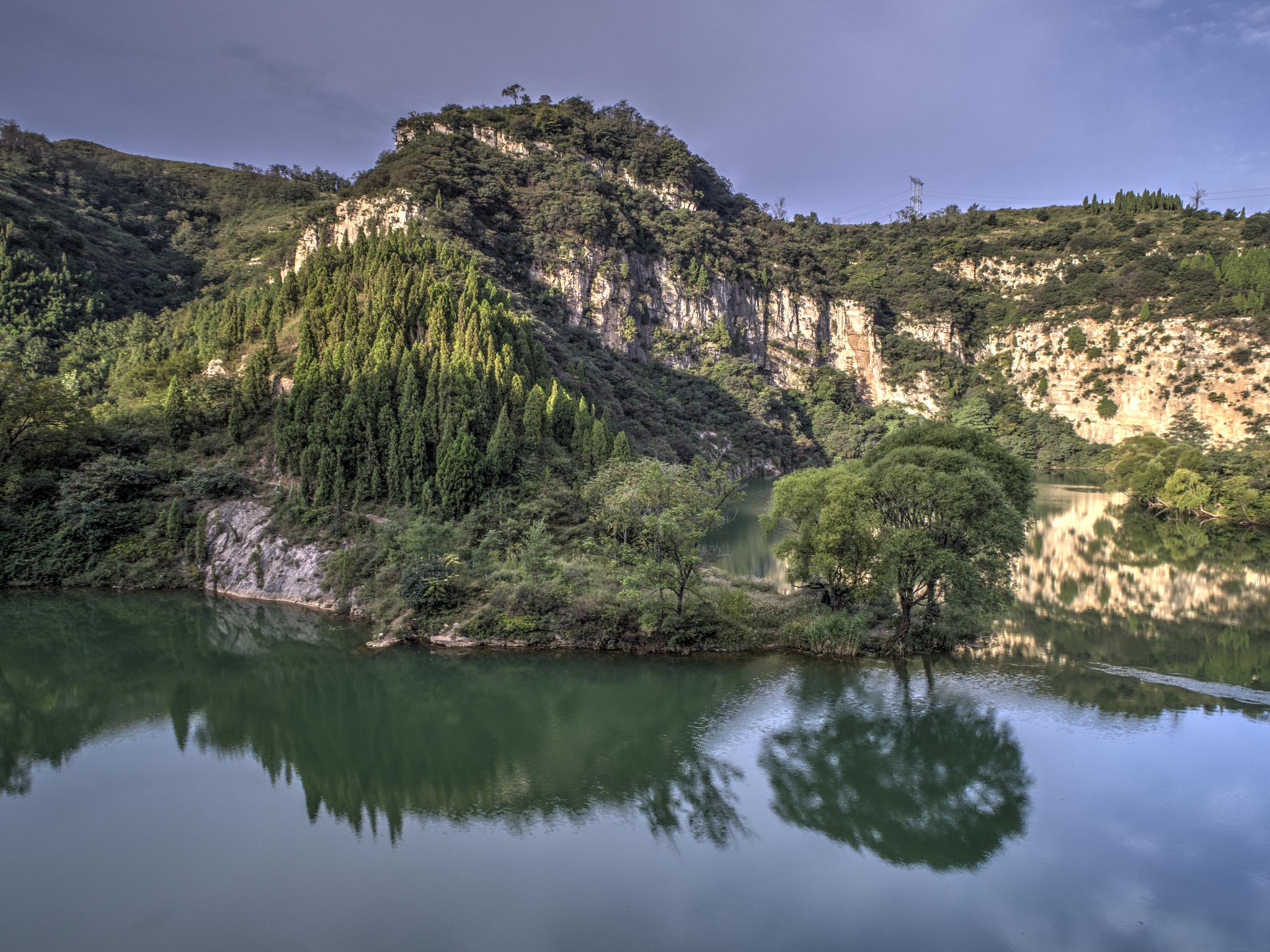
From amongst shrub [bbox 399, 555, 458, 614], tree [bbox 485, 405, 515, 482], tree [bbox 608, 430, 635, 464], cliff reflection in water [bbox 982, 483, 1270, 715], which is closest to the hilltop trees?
tree [bbox 485, 405, 515, 482]

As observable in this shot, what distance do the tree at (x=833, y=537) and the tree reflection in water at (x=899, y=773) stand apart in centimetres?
346

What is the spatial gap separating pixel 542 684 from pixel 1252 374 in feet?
331

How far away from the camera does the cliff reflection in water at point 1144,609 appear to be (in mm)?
20250

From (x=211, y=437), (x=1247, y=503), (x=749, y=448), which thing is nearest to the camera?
(x=211, y=437)

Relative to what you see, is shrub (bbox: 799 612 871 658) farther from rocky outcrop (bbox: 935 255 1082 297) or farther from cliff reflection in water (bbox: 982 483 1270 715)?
rocky outcrop (bbox: 935 255 1082 297)

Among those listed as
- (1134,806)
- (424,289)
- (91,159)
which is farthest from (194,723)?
(91,159)

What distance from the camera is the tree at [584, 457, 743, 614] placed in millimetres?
21062

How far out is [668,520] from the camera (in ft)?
67.3

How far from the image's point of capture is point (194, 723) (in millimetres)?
18000

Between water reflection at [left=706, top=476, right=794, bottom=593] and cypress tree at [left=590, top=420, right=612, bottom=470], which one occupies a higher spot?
cypress tree at [left=590, top=420, right=612, bottom=470]

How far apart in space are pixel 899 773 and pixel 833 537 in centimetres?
730

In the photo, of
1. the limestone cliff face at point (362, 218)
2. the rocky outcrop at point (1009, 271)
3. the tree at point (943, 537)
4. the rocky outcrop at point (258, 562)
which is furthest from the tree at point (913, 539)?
the rocky outcrop at point (1009, 271)

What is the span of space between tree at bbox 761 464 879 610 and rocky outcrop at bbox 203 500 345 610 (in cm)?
1622

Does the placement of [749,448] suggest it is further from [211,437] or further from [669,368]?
[211,437]
